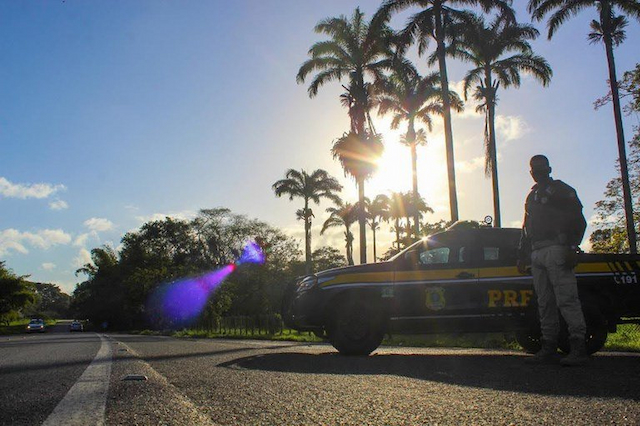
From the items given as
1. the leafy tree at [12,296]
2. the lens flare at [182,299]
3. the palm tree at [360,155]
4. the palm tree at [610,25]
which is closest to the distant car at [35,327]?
the leafy tree at [12,296]

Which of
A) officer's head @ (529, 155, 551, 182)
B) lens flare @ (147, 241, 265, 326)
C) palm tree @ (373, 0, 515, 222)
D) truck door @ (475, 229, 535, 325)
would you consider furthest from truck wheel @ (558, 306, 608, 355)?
lens flare @ (147, 241, 265, 326)

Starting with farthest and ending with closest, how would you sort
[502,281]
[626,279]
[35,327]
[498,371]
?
[35,327] < [502,281] < [626,279] < [498,371]

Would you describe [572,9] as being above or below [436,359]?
above

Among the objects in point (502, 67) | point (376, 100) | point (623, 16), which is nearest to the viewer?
point (623, 16)

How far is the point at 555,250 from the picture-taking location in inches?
211

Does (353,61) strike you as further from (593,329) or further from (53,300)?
(53,300)

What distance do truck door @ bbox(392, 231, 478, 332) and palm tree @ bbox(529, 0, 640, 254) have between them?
1750cm

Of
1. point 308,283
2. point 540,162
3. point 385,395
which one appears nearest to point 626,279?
point 540,162

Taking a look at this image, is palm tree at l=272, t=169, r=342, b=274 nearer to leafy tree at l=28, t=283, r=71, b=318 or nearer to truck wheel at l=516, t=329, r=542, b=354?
truck wheel at l=516, t=329, r=542, b=354

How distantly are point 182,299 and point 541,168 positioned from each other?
38401 mm

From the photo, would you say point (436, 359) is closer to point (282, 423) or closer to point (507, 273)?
point (507, 273)

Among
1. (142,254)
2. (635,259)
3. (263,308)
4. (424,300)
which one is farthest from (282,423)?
(142,254)

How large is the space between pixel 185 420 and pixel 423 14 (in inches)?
855

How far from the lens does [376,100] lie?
1211 inches
